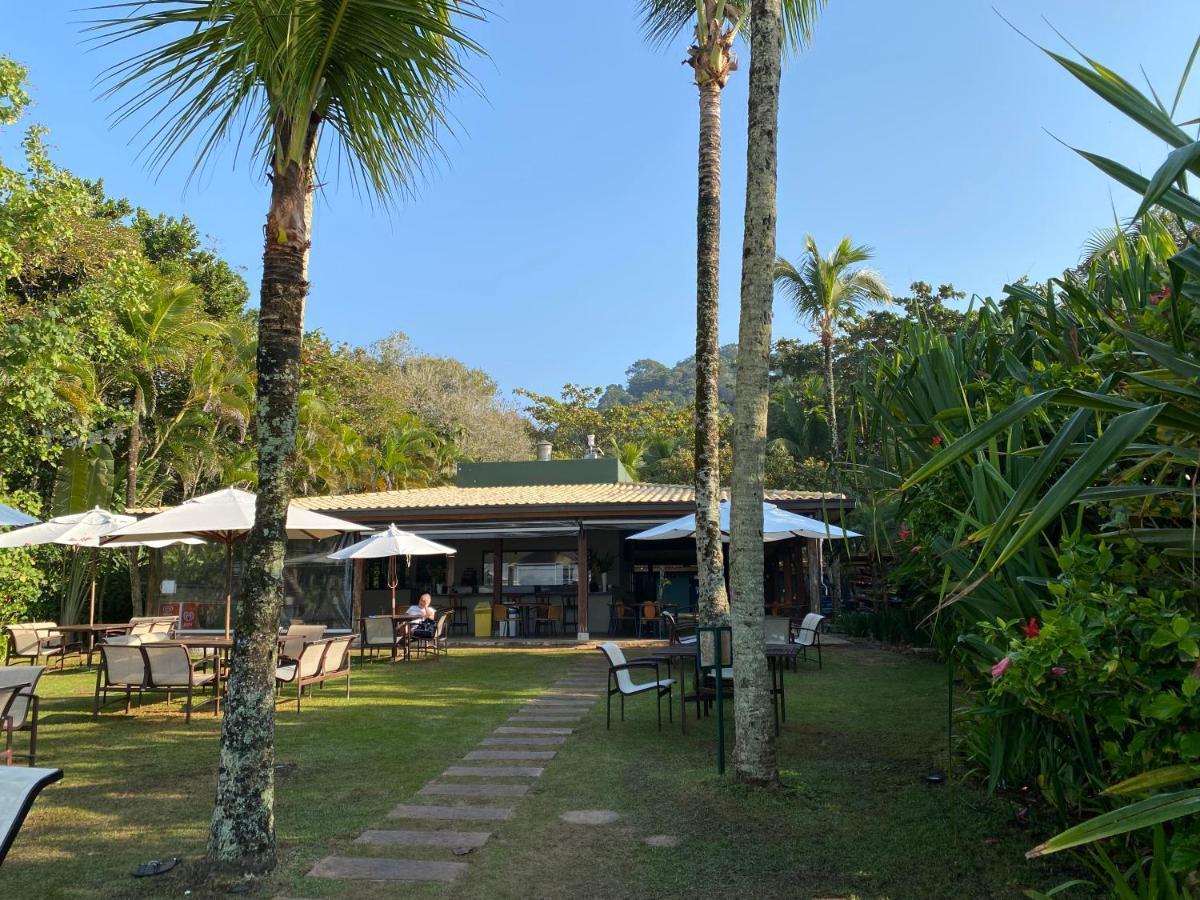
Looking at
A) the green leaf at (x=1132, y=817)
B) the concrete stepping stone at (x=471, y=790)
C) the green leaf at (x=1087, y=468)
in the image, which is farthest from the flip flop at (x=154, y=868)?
the green leaf at (x=1087, y=468)

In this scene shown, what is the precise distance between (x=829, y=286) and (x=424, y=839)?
2020 cm

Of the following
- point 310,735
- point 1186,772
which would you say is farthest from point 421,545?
point 1186,772

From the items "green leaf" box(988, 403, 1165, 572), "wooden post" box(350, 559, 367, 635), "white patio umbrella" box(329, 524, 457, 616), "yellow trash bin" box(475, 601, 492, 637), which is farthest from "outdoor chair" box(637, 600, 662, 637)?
"green leaf" box(988, 403, 1165, 572)

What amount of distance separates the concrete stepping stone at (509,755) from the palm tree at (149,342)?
1339cm

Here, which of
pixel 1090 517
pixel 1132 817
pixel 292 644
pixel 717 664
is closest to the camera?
pixel 1132 817

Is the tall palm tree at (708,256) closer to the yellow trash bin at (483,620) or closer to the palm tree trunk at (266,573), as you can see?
the palm tree trunk at (266,573)

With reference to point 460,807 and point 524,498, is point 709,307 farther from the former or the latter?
point 524,498

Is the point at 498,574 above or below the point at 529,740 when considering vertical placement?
above

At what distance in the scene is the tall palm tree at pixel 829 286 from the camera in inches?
878

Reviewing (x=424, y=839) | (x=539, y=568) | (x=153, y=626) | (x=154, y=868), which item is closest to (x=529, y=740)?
(x=424, y=839)

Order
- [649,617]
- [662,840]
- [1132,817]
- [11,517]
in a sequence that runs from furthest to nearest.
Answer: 1. [649,617]
2. [11,517]
3. [662,840]
4. [1132,817]

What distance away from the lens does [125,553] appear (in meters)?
18.7

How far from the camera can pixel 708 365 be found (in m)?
10.3

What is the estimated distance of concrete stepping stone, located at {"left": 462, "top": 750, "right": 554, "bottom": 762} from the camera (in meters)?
6.87
